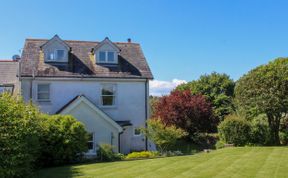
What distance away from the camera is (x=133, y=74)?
29.2 metres

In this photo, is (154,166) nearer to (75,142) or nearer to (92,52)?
(75,142)

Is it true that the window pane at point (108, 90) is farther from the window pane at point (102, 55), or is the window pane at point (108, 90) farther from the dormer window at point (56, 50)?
the dormer window at point (56, 50)

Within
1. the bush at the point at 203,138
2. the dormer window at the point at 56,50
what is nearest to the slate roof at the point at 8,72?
the dormer window at the point at 56,50

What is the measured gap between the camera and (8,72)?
1393 inches

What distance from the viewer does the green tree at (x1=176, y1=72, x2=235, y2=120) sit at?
4260 cm

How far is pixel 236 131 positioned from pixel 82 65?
1316 centimetres

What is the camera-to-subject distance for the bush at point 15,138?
464 inches

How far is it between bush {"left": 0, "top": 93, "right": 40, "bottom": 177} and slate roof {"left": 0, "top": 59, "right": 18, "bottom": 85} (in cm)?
2116

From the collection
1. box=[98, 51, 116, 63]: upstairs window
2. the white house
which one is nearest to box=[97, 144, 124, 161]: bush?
the white house

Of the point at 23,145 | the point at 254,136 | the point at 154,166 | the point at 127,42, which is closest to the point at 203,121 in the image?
the point at 254,136

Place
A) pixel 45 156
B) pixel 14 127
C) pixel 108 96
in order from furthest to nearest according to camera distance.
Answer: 1. pixel 108 96
2. pixel 45 156
3. pixel 14 127

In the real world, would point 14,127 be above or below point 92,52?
below

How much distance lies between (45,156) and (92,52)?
1277 centimetres

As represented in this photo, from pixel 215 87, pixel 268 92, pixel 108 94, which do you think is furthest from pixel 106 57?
pixel 215 87
